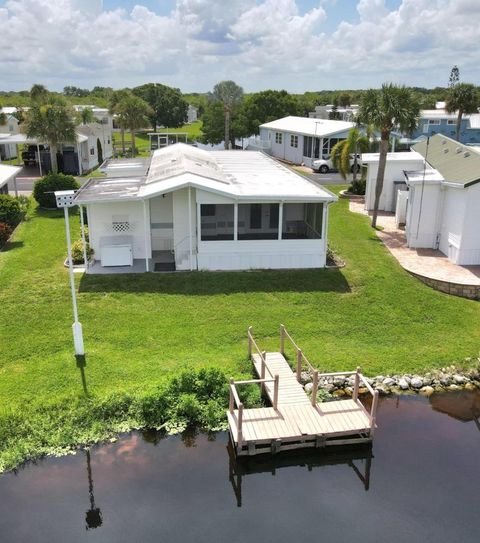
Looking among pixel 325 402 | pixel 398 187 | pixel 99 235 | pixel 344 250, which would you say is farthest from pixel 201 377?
pixel 398 187

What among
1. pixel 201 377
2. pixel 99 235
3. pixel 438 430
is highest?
pixel 99 235

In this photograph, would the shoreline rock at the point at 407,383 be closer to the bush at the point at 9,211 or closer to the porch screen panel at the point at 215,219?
the porch screen panel at the point at 215,219

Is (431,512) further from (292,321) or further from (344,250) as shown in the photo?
(344,250)

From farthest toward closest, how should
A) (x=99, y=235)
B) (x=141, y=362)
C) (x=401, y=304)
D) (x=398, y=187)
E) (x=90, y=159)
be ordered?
(x=90, y=159), (x=398, y=187), (x=99, y=235), (x=401, y=304), (x=141, y=362)

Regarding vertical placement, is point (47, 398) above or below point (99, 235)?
below

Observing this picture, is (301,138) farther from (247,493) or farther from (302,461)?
(247,493)

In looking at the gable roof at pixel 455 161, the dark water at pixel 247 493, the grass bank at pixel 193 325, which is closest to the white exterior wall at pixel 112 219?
the grass bank at pixel 193 325

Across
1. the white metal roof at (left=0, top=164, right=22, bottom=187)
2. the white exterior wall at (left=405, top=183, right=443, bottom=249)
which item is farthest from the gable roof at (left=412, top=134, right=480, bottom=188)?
the white metal roof at (left=0, top=164, right=22, bottom=187)

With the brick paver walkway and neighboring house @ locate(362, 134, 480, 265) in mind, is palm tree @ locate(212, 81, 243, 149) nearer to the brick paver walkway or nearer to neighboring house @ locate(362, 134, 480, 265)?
neighboring house @ locate(362, 134, 480, 265)
